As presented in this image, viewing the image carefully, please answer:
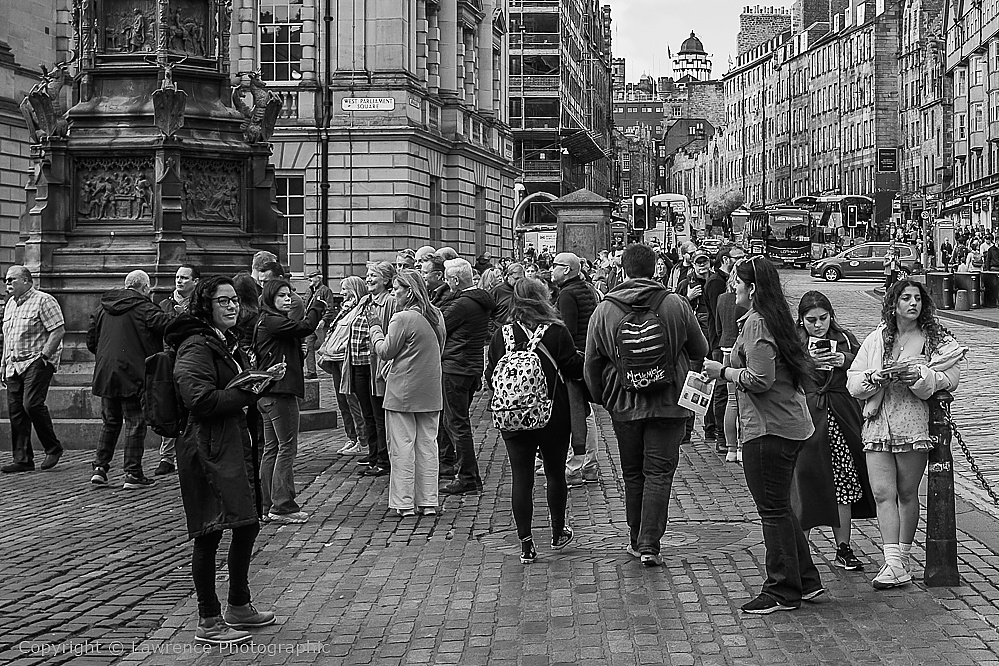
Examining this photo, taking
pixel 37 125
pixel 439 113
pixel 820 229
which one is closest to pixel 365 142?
pixel 439 113

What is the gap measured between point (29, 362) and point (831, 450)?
7.87 m

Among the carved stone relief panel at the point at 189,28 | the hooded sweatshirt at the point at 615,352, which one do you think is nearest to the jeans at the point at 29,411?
the carved stone relief panel at the point at 189,28

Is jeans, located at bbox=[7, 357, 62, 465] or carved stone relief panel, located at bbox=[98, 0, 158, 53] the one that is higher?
carved stone relief panel, located at bbox=[98, 0, 158, 53]

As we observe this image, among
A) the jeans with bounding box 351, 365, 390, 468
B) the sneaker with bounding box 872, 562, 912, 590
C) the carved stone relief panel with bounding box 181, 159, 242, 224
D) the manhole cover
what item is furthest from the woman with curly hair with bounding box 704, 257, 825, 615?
the carved stone relief panel with bounding box 181, 159, 242, 224

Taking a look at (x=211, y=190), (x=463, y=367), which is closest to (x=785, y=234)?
(x=211, y=190)

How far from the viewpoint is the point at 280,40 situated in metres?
41.7

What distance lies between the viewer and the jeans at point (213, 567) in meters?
7.26

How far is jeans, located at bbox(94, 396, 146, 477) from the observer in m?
12.1

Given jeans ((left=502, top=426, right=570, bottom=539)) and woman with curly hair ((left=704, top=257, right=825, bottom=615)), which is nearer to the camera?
woman with curly hair ((left=704, top=257, right=825, bottom=615))

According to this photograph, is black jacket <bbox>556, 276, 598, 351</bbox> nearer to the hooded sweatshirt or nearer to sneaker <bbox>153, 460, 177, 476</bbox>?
the hooded sweatshirt

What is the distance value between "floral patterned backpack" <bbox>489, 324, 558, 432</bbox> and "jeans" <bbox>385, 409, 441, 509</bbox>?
176 cm

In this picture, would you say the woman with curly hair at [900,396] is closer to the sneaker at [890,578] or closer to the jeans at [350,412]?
the sneaker at [890,578]

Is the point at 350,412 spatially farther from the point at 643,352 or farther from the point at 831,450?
the point at 831,450

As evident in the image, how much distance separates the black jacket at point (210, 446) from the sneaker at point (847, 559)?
3445mm
